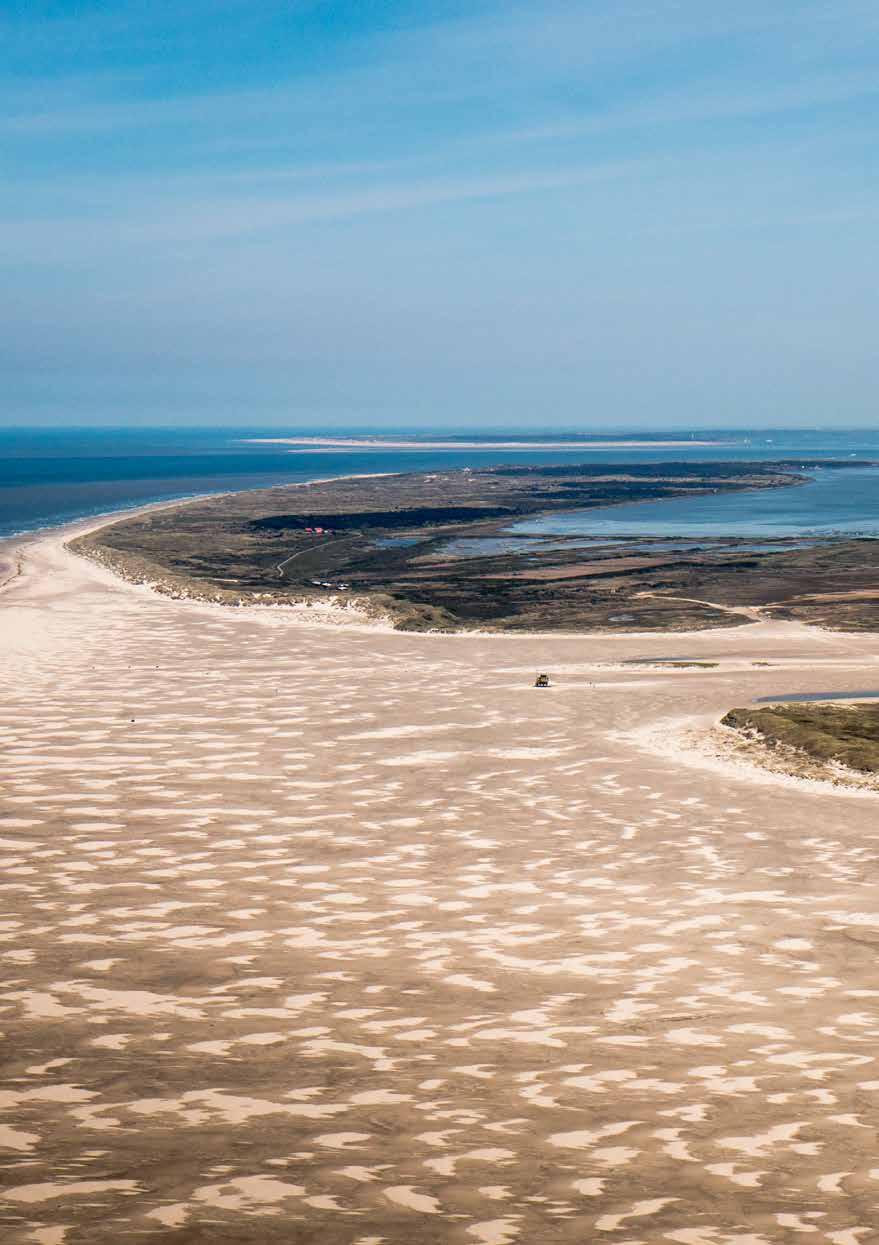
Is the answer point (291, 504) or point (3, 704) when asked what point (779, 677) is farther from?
point (291, 504)

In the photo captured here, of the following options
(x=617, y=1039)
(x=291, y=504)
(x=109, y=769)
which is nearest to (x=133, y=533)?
(x=291, y=504)

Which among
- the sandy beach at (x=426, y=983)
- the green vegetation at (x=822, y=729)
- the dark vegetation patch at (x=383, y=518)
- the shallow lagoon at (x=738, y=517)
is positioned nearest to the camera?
the sandy beach at (x=426, y=983)

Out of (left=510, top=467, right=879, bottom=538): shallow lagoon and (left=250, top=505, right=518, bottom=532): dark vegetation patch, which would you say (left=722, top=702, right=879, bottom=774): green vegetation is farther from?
(left=250, top=505, right=518, bottom=532): dark vegetation patch

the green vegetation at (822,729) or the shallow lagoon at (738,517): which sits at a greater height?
the shallow lagoon at (738,517)

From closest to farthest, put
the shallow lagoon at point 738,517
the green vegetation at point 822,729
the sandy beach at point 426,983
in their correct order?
the sandy beach at point 426,983 < the green vegetation at point 822,729 < the shallow lagoon at point 738,517

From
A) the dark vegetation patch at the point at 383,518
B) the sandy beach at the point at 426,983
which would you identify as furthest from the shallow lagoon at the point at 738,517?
the sandy beach at the point at 426,983

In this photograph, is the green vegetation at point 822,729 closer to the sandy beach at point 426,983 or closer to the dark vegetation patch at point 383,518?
the sandy beach at point 426,983

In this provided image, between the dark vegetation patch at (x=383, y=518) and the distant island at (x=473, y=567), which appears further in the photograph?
the dark vegetation patch at (x=383, y=518)
